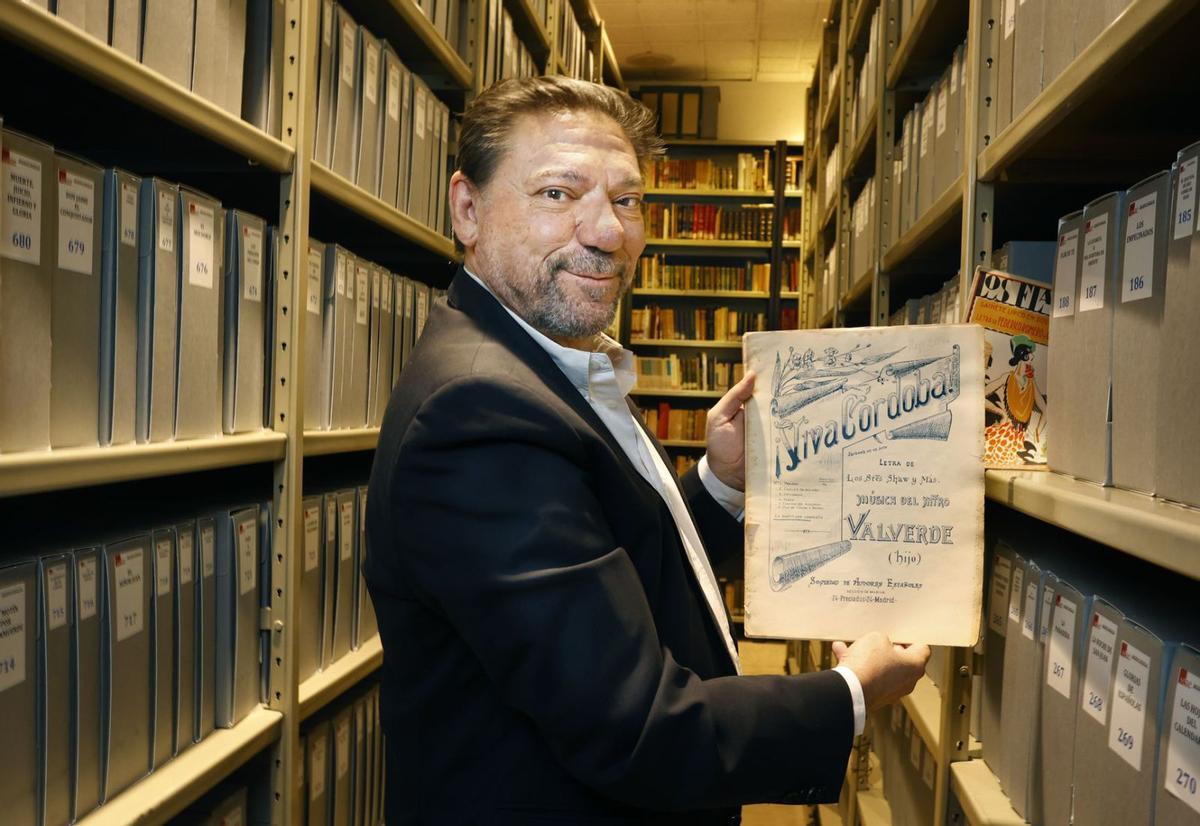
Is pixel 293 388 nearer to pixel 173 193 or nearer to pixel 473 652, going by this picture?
pixel 173 193

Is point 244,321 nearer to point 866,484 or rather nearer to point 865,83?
point 866,484

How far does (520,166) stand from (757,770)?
0.84 m

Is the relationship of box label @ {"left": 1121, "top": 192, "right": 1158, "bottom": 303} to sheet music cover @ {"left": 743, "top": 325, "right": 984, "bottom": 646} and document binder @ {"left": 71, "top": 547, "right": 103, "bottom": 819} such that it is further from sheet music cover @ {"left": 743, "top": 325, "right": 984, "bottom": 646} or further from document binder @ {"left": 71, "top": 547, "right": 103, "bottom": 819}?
document binder @ {"left": 71, "top": 547, "right": 103, "bottom": 819}

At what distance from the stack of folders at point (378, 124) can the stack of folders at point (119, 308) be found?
0.36 meters

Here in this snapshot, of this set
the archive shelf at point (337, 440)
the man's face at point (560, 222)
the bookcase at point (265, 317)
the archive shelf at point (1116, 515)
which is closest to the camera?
the archive shelf at point (1116, 515)

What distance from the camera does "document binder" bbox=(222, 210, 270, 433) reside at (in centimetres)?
131

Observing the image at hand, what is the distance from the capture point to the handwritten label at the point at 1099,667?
85 centimetres

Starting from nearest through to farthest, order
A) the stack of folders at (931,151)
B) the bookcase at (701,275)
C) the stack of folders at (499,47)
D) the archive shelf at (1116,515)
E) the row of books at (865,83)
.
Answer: the archive shelf at (1116,515), the stack of folders at (931,151), the stack of folders at (499,47), the row of books at (865,83), the bookcase at (701,275)

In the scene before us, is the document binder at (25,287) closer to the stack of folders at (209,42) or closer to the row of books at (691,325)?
the stack of folders at (209,42)

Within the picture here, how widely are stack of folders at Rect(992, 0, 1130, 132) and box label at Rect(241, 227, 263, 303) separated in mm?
1039

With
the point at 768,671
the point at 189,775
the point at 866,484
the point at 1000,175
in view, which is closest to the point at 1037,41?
the point at 1000,175

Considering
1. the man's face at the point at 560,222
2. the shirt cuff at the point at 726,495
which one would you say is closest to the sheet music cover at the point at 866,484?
the man's face at the point at 560,222

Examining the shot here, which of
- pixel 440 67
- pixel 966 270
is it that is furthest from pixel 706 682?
pixel 440 67

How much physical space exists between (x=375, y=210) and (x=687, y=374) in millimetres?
4100
